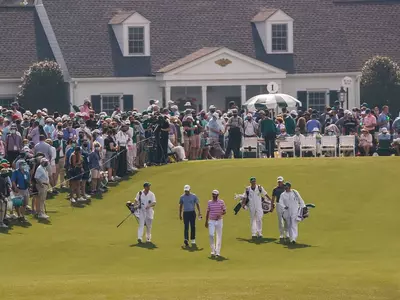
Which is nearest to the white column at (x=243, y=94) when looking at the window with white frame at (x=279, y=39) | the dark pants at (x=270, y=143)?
the window with white frame at (x=279, y=39)

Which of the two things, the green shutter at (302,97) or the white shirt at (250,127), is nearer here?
the white shirt at (250,127)

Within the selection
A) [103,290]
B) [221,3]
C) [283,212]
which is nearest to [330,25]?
[221,3]

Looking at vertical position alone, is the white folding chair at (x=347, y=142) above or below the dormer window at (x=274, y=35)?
below

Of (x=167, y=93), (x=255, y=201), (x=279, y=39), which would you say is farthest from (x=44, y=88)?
(x=255, y=201)

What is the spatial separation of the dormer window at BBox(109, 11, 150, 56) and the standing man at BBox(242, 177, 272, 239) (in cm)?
3160

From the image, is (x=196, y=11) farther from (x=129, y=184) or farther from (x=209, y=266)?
(x=209, y=266)

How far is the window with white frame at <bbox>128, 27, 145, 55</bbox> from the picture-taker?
77.7m

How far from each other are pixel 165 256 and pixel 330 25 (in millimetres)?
38679

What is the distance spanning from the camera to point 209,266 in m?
42.8

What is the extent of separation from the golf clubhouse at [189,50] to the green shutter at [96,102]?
0.04m

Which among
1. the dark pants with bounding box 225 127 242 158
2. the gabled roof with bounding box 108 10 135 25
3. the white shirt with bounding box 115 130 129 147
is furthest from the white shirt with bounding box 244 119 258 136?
the gabled roof with bounding box 108 10 135 25

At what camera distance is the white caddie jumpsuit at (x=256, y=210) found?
4631 cm

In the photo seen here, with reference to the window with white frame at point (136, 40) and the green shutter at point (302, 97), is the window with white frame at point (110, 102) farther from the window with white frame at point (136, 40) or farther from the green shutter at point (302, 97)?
the green shutter at point (302, 97)

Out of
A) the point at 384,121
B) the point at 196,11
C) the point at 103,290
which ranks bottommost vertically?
the point at 103,290
